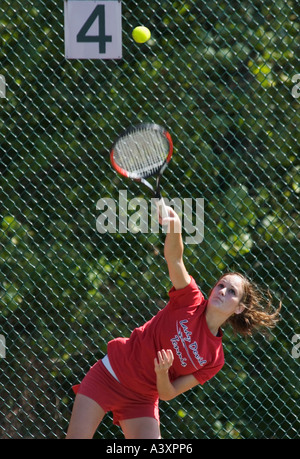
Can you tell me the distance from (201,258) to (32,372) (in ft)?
3.49

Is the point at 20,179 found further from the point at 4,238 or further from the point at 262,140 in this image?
the point at 262,140

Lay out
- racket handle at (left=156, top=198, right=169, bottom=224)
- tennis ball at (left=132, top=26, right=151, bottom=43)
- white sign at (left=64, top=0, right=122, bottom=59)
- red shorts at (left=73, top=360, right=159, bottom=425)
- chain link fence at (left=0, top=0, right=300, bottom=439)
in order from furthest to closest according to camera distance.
→ 1. chain link fence at (left=0, top=0, right=300, bottom=439)
2. tennis ball at (left=132, top=26, right=151, bottom=43)
3. white sign at (left=64, top=0, right=122, bottom=59)
4. red shorts at (left=73, top=360, right=159, bottom=425)
5. racket handle at (left=156, top=198, right=169, bottom=224)

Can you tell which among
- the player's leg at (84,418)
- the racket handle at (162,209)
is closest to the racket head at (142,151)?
the racket handle at (162,209)

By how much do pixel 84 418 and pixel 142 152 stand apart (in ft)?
3.58

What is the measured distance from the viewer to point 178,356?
11.4 feet

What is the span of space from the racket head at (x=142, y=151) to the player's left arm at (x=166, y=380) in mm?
720

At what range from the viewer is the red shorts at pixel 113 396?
3.50 m

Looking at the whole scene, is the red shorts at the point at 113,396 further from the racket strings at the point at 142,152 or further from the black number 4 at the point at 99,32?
the black number 4 at the point at 99,32

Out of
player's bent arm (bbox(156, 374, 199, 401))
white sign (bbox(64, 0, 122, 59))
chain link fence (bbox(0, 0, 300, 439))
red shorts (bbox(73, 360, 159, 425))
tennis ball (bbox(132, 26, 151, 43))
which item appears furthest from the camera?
chain link fence (bbox(0, 0, 300, 439))

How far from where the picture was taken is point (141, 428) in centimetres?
353

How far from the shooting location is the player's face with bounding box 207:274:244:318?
138 inches

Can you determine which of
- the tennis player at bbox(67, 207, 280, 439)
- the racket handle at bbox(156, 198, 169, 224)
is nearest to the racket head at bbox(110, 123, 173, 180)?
the racket handle at bbox(156, 198, 169, 224)

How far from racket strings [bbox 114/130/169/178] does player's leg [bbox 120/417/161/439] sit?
3.26 feet

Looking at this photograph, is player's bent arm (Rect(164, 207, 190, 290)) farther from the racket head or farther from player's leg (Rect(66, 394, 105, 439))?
player's leg (Rect(66, 394, 105, 439))
